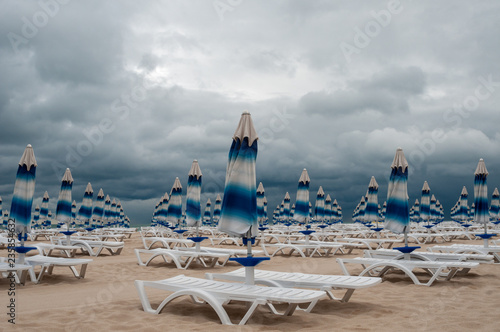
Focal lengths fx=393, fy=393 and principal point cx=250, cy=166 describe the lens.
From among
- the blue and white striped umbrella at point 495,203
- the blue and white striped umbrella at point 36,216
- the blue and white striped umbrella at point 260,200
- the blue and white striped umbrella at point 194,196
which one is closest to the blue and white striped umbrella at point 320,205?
the blue and white striped umbrella at point 260,200

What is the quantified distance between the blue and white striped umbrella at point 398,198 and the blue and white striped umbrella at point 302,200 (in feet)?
13.3

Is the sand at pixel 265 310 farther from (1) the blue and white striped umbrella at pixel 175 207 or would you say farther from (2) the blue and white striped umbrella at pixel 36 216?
(2) the blue and white striped umbrella at pixel 36 216

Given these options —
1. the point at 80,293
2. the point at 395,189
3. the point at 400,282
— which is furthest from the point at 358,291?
the point at 80,293

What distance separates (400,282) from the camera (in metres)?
6.95

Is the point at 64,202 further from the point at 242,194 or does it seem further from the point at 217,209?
the point at 217,209

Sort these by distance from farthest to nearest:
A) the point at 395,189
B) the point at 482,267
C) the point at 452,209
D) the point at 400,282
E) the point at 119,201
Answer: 1. the point at 452,209
2. the point at 119,201
3. the point at 482,267
4. the point at 395,189
5. the point at 400,282

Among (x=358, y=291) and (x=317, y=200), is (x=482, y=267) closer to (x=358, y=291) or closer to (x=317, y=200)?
(x=358, y=291)

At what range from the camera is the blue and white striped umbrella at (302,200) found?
11508mm

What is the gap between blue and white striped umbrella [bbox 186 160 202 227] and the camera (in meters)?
9.23

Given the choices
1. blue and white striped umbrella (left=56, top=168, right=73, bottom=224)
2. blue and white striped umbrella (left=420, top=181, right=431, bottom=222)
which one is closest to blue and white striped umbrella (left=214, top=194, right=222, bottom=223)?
blue and white striped umbrella (left=420, top=181, right=431, bottom=222)

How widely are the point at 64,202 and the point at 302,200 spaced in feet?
22.9

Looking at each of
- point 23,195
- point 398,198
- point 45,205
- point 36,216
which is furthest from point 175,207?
point 36,216

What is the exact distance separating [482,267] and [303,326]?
6910mm

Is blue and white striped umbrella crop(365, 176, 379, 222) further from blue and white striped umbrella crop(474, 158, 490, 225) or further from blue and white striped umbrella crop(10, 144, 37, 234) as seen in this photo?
blue and white striped umbrella crop(10, 144, 37, 234)
